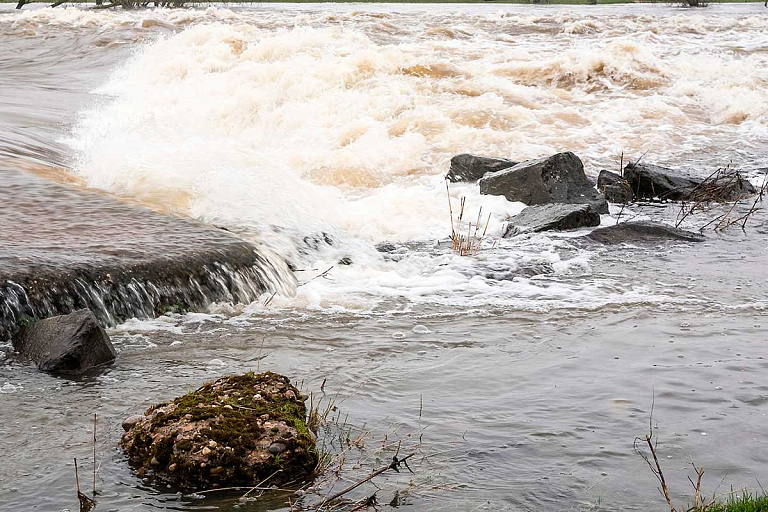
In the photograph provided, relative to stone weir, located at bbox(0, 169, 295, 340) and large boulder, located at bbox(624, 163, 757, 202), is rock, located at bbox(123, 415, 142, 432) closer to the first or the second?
stone weir, located at bbox(0, 169, 295, 340)

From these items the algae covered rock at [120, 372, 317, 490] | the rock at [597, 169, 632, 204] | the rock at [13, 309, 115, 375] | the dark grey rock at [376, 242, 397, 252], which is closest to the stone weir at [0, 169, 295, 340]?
the rock at [13, 309, 115, 375]

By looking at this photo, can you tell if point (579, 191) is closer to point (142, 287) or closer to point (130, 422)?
point (142, 287)

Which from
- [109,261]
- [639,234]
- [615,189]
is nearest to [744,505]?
[109,261]

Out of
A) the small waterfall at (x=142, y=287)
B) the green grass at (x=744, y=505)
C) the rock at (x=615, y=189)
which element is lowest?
the rock at (x=615, y=189)

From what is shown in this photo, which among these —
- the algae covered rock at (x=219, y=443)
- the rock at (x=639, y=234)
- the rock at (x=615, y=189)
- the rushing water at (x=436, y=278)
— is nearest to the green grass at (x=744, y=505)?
the rushing water at (x=436, y=278)

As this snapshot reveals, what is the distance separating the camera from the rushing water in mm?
4223

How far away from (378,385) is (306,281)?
8.98 ft

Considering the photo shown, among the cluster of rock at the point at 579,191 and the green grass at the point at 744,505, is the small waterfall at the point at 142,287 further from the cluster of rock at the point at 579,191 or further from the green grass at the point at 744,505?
the green grass at the point at 744,505

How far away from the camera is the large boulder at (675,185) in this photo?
10.9 meters

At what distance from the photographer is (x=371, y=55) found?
63.7ft

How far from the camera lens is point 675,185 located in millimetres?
11078

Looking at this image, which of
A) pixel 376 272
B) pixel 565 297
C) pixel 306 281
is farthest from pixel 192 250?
pixel 565 297

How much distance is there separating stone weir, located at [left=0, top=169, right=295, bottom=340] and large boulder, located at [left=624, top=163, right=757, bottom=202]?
5.32m

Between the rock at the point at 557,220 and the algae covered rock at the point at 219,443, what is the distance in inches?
223
